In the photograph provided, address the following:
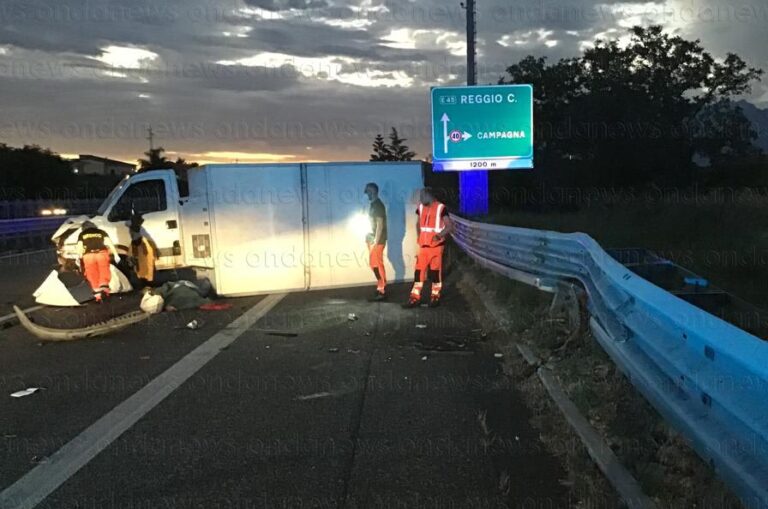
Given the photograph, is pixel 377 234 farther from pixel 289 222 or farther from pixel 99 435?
pixel 99 435

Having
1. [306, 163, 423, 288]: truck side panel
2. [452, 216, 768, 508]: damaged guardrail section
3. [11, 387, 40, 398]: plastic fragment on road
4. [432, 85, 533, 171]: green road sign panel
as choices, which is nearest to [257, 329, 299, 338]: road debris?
[11, 387, 40, 398]: plastic fragment on road

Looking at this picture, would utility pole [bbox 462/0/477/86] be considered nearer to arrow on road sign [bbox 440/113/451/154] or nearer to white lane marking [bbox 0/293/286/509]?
arrow on road sign [bbox 440/113/451/154]

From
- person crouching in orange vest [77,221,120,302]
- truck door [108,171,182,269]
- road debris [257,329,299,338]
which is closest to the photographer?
road debris [257,329,299,338]

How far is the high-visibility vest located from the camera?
9867mm

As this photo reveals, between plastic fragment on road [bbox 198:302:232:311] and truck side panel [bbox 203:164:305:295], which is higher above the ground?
truck side panel [bbox 203:164:305:295]

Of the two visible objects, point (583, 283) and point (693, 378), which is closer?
point (693, 378)

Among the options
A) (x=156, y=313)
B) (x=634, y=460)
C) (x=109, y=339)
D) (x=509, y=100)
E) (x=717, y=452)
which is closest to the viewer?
(x=717, y=452)

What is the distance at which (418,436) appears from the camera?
15.8 feet

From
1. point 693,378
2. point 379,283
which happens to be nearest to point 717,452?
point 693,378

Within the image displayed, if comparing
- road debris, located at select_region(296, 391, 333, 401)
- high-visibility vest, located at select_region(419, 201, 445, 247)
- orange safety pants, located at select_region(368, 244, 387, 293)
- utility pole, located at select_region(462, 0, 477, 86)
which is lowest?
road debris, located at select_region(296, 391, 333, 401)

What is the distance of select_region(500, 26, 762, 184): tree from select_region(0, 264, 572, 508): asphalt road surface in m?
27.7

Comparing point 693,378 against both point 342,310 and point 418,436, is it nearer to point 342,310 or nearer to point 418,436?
point 418,436

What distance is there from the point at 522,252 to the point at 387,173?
307cm

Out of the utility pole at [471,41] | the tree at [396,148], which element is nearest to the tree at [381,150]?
the tree at [396,148]
